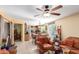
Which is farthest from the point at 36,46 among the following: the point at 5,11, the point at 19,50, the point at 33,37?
the point at 5,11

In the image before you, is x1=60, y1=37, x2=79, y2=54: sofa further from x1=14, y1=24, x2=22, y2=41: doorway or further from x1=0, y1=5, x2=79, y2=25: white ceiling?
x1=14, y1=24, x2=22, y2=41: doorway

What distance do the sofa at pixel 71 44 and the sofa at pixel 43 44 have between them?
9.5 inches

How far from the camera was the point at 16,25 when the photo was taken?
2180 mm

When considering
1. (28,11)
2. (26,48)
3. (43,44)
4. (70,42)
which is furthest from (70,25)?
(26,48)

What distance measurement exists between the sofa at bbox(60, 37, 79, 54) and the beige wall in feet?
0.25

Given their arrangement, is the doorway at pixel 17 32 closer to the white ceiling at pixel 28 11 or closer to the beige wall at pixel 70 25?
the white ceiling at pixel 28 11

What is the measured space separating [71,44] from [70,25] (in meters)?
0.35

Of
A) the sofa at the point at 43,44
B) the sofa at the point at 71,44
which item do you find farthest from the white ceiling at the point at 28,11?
the sofa at the point at 71,44

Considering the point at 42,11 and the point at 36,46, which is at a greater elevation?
the point at 42,11

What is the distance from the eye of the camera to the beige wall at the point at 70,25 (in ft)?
7.00
